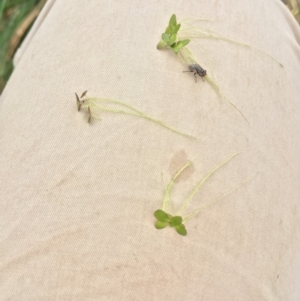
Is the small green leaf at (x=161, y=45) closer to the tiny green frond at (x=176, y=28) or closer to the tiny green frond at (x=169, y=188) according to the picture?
the tiny green frond at (x=176, y=28)

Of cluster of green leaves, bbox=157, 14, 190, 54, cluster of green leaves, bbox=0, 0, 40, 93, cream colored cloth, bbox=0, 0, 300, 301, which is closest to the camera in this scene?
cream colored cloth, bbox=0, 0, 300, 301

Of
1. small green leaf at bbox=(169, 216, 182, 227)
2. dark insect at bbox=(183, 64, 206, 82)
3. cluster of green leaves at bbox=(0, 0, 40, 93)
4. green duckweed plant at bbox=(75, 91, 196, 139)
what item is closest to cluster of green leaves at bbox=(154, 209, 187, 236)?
small green leaf at bbox=(169, 216, 182, 227)

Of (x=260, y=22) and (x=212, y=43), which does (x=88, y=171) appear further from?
(x=260, y=22)

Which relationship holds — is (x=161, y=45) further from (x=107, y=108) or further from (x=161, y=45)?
(x=107, y=108)

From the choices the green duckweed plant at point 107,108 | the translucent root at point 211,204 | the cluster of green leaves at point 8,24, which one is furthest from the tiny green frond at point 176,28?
the cluster of green leaves at point 8,24

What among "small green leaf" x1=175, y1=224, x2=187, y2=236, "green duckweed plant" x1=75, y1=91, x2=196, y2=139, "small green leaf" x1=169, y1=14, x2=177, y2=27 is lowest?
"small green leaf" x1=175, y1=224, x2=187, y2=236

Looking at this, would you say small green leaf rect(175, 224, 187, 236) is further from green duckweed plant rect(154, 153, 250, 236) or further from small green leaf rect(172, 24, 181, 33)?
small green leaf rect(172, 24, 181, 33)
